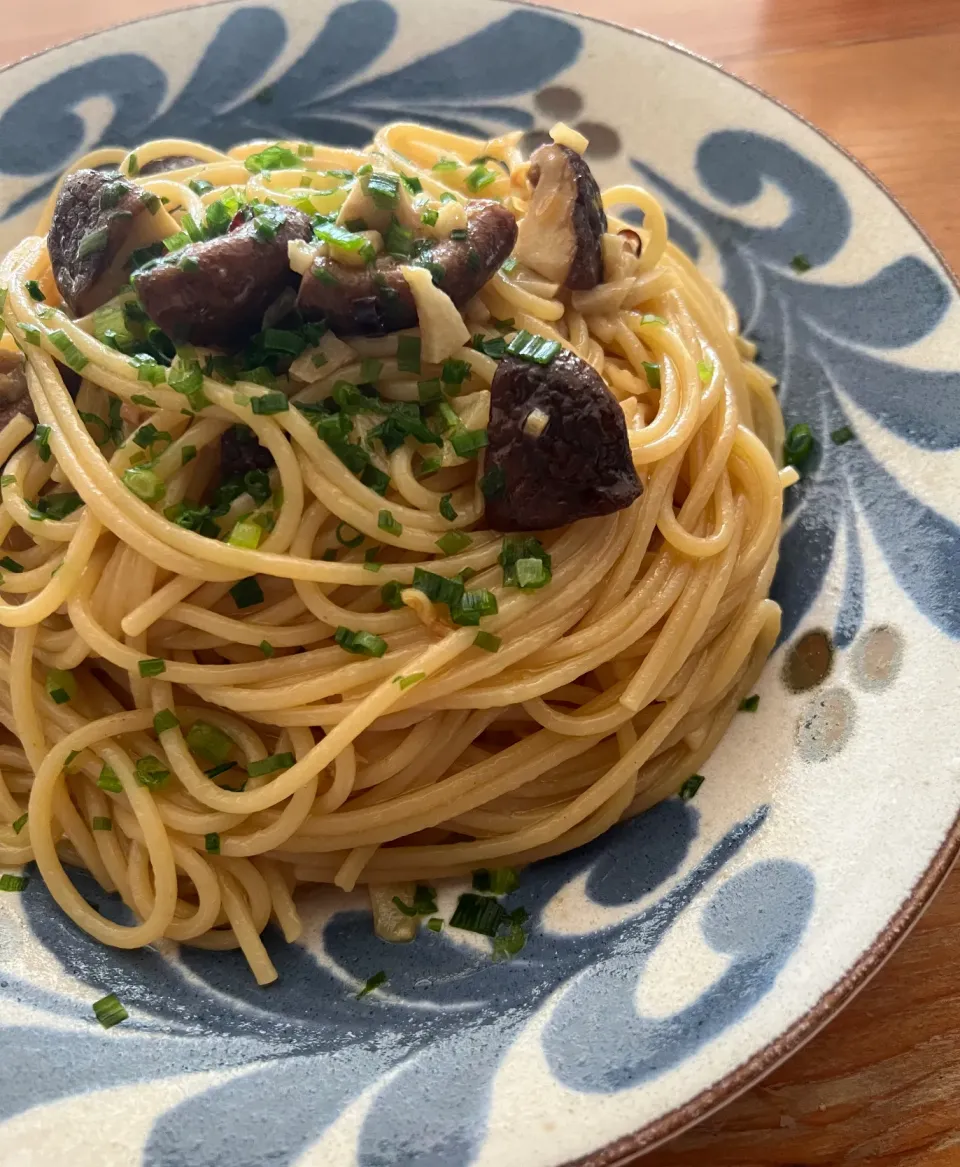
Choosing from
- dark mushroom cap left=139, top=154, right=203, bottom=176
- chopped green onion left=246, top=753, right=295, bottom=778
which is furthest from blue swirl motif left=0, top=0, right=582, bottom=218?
chopped green onion left=246, top=753, right=295, bottom=778

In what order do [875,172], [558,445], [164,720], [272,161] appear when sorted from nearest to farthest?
[558,445], [164,720], [272,161], [875,172]

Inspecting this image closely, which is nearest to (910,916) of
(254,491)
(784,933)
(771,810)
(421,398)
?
(784,933)

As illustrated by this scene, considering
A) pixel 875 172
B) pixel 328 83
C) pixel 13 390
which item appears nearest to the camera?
pixel 13 390

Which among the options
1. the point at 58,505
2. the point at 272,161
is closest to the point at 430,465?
the point at 58,505

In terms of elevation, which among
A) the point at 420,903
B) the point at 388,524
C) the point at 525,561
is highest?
the point at 388,524

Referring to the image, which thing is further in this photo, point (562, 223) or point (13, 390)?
point (562, 223)

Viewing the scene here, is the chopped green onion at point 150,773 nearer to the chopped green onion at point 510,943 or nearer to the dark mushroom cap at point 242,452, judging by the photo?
the dark mushroom cap at point 242,452

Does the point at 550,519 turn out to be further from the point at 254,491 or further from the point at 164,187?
the point at 164,187

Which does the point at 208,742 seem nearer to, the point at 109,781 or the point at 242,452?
the point at 109,781
